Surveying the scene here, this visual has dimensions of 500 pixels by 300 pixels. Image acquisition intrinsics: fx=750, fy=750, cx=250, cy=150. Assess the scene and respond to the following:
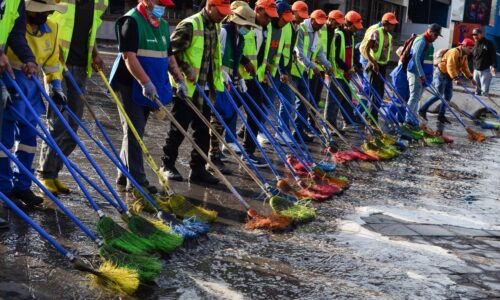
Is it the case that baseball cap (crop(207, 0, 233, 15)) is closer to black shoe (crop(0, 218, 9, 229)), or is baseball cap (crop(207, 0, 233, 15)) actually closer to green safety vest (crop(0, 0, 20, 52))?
green safety vest (crop(0, 0, 20, 52))

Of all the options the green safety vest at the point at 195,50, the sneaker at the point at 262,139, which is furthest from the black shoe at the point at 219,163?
the sneaker at the point at 262,139

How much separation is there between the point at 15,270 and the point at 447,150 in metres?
8.09

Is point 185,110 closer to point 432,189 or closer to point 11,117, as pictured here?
point 11,117

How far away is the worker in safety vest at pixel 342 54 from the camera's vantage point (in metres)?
10.9

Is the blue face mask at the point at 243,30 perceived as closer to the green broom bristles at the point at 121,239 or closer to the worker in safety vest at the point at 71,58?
the worker in safety vest at the point at 71,58

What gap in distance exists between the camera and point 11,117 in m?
5.05

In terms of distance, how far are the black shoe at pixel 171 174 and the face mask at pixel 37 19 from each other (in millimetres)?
2157

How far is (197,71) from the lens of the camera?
667cm

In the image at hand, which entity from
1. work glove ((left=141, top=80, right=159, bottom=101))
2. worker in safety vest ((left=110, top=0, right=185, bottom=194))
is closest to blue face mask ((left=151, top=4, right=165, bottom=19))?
worker in safety vest ((left=110, top=0, right=185, bottom=194))

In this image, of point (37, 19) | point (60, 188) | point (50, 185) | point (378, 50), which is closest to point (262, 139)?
point (378, 50)

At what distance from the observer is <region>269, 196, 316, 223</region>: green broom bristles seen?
5.86m

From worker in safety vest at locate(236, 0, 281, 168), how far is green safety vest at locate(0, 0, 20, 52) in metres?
3.42

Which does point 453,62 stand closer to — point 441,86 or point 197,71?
point 441,86

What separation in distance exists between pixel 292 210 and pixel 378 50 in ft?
20.4
